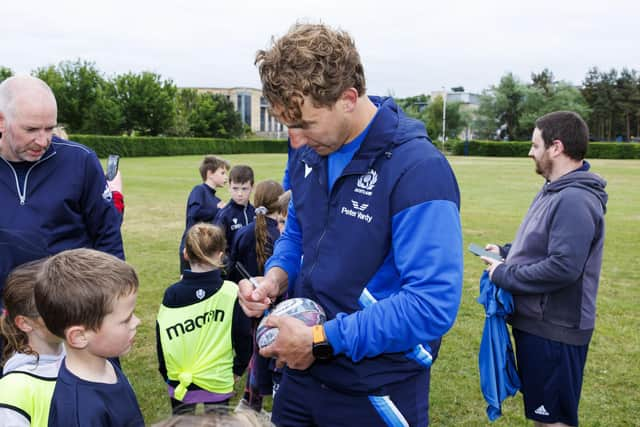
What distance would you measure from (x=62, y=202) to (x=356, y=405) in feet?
7.15

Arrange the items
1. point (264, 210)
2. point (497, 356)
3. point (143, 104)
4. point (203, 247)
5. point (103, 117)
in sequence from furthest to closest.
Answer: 1. point (143, 104)
2. point (103, 117)
3. point (264, 210)
4. point (203, 247)
5. point (497, 356)

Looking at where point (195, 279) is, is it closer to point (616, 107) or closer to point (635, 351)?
point (635, 351)

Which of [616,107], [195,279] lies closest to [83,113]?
[195,279]

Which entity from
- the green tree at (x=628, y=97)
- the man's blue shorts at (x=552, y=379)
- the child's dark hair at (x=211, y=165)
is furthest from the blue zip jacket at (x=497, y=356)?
the green tree at (x=628, y=97)

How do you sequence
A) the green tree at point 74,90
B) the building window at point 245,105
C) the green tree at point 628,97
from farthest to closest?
the building window at point 245,105 < the green tree at point 628,97 < the green tree at point 74,90

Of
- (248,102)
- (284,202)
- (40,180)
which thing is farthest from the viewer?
(248,102)

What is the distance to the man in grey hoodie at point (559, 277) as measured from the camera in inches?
143

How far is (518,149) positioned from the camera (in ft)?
213

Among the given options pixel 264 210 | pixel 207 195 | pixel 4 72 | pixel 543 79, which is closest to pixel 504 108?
pixel 543 79

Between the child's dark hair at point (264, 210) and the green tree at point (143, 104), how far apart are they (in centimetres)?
7441

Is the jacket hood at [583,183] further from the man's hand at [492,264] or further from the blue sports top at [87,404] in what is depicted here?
the blue sports top at [87,404]

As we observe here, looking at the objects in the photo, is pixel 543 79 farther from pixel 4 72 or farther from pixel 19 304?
pixel 19 304

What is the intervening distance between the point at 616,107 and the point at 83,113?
8553 centimetres

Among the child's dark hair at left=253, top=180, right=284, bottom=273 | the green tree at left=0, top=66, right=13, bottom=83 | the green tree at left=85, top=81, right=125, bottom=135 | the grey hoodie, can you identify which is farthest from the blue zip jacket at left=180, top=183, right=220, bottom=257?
the green tree at left=0, top=66, right=13, bottom=83
